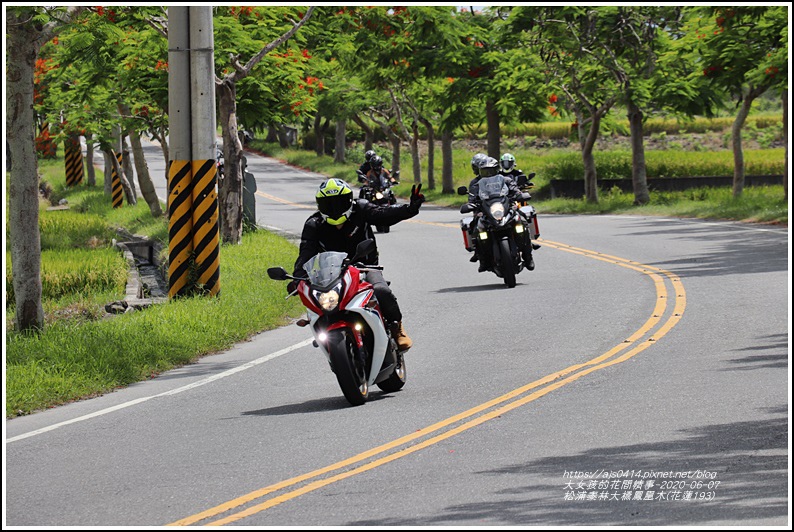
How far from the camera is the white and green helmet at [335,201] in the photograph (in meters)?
11.3

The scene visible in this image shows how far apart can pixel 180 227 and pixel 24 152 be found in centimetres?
339

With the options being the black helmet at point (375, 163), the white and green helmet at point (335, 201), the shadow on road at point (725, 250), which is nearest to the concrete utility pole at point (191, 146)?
the white and green helmet at point (335, 201)

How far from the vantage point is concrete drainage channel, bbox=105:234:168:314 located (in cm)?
1795

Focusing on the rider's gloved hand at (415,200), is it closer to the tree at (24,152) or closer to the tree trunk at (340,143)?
the tree at (24,152)

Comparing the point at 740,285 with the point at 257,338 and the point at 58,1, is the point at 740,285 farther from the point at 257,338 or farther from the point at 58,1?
the point at 58,1

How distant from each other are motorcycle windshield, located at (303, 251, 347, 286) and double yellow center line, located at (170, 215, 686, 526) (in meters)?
1.53

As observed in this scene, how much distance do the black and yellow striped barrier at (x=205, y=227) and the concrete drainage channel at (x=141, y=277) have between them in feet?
2.41

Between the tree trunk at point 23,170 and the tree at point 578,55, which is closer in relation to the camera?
the tree trunk at point 23,170

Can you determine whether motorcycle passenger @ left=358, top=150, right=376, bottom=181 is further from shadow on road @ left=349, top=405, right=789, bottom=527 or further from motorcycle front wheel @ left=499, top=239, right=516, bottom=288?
shadow on road @ left=349, top=405, right=789, bottom=527

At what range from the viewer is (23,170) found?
15.1 metres

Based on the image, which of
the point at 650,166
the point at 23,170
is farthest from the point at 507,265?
the point at 650,166

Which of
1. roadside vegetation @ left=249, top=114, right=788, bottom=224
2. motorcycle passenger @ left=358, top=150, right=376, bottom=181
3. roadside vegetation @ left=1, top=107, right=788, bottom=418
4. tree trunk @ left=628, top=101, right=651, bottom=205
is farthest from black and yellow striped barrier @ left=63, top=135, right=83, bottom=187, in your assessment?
motorcycle passenger @ left=358, top=150, right=376, bottom=181

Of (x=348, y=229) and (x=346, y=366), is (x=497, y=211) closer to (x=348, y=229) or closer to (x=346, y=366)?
(x=348, y=229)

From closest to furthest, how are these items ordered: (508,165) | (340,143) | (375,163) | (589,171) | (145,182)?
1. (508,165)
2. (375,163)
3. (145,182)
4. (589,171)
5. (340,143)
